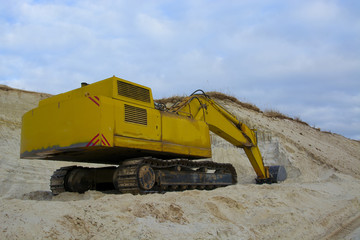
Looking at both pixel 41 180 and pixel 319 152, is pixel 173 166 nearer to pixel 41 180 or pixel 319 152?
pixel 41 180

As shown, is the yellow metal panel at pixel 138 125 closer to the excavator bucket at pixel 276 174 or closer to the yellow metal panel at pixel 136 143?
the yellow metal panel at pixel 136 143

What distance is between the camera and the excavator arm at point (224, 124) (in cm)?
978

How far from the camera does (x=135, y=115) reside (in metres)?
7.20

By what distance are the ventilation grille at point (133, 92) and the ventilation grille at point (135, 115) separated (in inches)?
12.2

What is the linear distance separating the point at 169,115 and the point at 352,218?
476 cm

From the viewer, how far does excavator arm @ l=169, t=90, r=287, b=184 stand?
9.78 m

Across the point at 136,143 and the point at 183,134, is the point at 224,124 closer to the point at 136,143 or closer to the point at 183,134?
the point at 183,134

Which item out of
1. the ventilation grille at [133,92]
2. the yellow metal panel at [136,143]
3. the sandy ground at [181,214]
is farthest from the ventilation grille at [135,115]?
the sandy ground at [181,214]

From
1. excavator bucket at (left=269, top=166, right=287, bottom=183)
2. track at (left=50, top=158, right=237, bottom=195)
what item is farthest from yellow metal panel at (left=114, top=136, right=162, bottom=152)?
excavator bucket at (left=269, top=166, right=287, bottom=183)

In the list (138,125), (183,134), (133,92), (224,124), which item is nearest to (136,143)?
(138,125)

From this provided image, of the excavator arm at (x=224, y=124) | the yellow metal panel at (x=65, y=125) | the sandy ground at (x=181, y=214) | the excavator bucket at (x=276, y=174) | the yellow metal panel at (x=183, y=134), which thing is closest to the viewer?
the sandy ground at (x=181, y=214)

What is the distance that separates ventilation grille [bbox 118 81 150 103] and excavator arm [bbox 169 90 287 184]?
1.43m

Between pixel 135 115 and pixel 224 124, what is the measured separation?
4.58 metres

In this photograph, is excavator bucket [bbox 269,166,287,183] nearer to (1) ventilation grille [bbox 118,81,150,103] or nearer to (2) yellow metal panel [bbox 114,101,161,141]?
(2) yellow metal panel [bbox 114,101,161,141]
